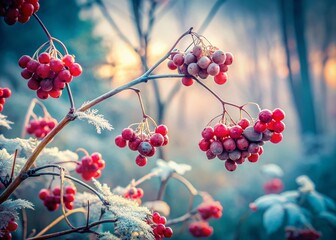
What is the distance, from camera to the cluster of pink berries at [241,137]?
104 centimetres

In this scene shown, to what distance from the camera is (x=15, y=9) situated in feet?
3.25

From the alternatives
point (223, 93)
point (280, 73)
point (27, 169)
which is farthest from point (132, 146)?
point (223, 93)

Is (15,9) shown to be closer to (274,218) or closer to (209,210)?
(209,210)

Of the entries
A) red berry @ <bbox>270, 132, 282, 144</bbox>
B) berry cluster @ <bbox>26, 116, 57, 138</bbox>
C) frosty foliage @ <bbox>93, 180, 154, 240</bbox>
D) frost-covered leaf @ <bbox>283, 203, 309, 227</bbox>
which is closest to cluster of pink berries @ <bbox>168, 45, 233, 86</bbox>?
red berry @ <bbox>270, 132, 282, 144</bbox>

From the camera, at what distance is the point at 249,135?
103cm

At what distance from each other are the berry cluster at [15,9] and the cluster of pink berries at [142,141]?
0.59 m

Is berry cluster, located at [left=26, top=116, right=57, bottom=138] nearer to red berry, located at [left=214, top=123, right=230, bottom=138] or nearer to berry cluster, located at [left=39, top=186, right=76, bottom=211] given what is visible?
berry cluster, located at [left=39, top=186, right=76, bottom=211]

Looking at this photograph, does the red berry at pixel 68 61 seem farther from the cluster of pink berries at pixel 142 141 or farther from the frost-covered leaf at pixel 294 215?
the frost-covered leaf at pixel 294 215

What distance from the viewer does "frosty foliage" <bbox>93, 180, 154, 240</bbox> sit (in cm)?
99

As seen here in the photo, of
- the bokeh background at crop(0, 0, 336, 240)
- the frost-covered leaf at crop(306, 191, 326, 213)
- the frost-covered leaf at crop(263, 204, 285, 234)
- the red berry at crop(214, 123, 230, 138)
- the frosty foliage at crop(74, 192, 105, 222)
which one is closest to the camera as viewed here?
the red berry at crop(214, 123, 230, 138)

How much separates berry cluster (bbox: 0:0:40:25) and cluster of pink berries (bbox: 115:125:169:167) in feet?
1.92

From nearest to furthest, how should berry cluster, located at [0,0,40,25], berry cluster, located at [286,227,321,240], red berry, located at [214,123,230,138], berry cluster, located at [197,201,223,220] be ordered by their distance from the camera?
Result: berry cluster, located at [0,0,40,25] → red berry, located at [214,123,230,138] → berry cluster, located at [197,201,223,220] → berry cluster, located at [286,227,321,240]

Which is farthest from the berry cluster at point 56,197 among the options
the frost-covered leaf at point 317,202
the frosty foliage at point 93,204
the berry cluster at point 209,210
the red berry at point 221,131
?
the frost-covered leaf at point 317,202

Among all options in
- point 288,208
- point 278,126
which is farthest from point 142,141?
point 288,208
